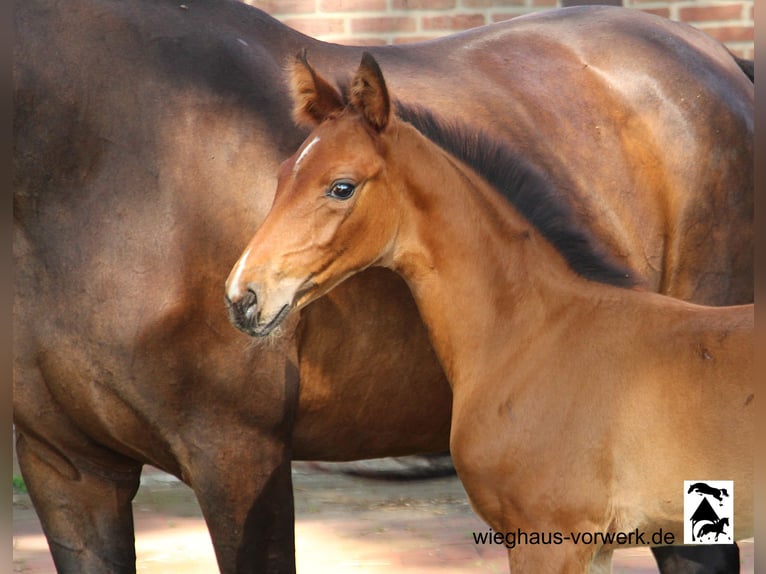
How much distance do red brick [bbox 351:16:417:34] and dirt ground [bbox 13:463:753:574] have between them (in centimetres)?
200

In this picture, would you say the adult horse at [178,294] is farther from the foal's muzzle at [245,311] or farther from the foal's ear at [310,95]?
the foal's muzzle at [245,311]

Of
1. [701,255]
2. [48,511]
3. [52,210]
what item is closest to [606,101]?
[701,255]

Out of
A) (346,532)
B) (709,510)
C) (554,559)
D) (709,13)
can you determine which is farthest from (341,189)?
(709,13)

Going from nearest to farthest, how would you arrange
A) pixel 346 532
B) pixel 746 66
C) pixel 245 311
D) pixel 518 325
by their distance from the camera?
1. pixel 245 311
2. pixel 518 325
3. pixel 746 66
4. pixel 346 532

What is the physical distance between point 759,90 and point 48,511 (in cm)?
193

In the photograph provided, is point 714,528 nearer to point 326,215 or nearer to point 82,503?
point 326,215

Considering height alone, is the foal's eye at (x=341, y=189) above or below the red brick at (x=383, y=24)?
above

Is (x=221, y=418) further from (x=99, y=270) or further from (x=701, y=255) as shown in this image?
(x=701, y=255)

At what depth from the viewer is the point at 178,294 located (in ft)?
8.61

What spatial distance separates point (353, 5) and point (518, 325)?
287 cm

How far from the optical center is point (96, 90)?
2.70 metres

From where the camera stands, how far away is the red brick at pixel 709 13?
16.9ft

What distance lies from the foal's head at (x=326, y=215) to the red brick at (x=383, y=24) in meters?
2.58

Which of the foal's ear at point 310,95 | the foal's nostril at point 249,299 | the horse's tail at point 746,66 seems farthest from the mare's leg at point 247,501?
the horse's tail at point 746,66
